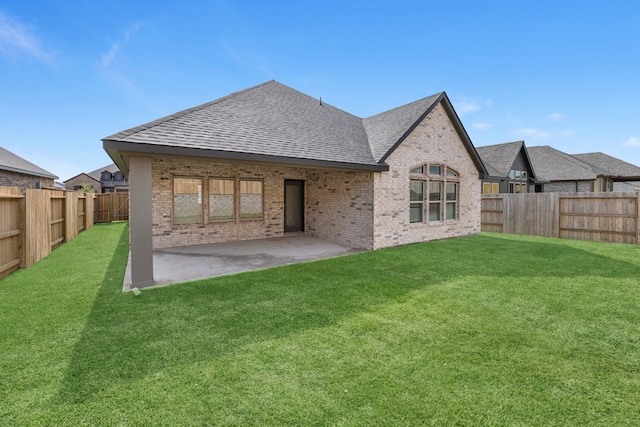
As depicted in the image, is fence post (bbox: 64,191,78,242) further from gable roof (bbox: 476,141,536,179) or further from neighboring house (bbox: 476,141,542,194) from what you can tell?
gable roof (bbox: 476,141,536,179)

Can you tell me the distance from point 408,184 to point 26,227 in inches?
455

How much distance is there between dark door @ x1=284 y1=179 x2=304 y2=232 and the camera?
41.9ft

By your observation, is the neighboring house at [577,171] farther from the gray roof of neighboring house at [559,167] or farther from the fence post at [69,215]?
the fence post at [69,215]

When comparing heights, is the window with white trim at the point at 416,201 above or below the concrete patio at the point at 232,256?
above

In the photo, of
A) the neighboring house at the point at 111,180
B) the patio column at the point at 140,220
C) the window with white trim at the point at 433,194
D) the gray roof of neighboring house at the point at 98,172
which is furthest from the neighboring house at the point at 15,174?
the gray roof of neighboring house at the point at 98,172

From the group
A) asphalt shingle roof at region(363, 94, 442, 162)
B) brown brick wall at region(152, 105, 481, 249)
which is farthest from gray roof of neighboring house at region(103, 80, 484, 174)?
brown brick wall at region(152, 105, 481, 249)

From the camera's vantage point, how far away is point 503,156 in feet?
78.2

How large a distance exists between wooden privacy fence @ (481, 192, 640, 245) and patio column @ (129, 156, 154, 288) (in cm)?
1481

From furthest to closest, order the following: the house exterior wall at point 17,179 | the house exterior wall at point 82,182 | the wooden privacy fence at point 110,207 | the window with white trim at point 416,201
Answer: the house exterior wall at point 82,182
the wooden privacy fence at point 110,207
the house exterior wall at point 17,179
the window with white trim at point 416,201

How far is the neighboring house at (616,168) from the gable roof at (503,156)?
9.24 meters

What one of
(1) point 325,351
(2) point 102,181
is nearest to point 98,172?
(2) point 102,181

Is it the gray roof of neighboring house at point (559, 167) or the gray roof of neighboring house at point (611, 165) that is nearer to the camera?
the gray roof of neighboring house at point (559, 167)

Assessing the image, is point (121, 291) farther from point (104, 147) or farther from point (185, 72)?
point (185, 72)

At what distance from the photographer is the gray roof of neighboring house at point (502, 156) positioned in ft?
74.7
